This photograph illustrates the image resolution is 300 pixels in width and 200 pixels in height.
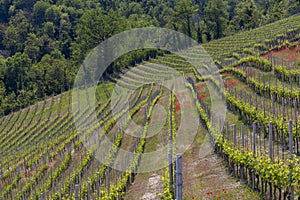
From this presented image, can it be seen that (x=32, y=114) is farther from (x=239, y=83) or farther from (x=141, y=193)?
(x=141, y=193)

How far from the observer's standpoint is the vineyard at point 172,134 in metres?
13.2

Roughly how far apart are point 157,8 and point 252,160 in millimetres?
90904

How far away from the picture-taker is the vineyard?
43.3ft

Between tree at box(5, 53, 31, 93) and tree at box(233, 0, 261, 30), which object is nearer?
tree at box(233, 0, 261, 30)

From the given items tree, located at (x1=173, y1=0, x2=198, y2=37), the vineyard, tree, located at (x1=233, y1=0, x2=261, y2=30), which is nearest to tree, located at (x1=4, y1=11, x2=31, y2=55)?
tree, located at (x1=173, y1=0, x2=198, y2=37)

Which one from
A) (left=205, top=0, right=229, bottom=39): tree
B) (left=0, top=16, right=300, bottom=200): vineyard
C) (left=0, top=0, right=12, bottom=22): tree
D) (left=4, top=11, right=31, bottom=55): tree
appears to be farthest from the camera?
(left=0, top=0, right=12, bottom=22): tree

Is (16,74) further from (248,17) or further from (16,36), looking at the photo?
(248,17)

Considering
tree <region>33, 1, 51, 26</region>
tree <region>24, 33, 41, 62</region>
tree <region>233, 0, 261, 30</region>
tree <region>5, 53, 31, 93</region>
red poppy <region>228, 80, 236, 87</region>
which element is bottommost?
tree <region>5, 53, 31, 93</region>

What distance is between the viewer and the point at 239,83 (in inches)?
1053

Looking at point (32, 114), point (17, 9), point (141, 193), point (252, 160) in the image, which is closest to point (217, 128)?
point (141, 193)

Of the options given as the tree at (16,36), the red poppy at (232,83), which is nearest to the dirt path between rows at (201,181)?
the red poppy at (232,83)

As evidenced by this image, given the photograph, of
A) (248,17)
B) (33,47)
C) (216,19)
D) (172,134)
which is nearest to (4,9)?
(33,47)

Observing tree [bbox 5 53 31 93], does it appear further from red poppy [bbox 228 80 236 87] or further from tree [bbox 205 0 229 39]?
red poppy [bbox 228 80 236 87]

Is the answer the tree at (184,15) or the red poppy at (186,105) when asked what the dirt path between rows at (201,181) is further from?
the tree at (184,15)
